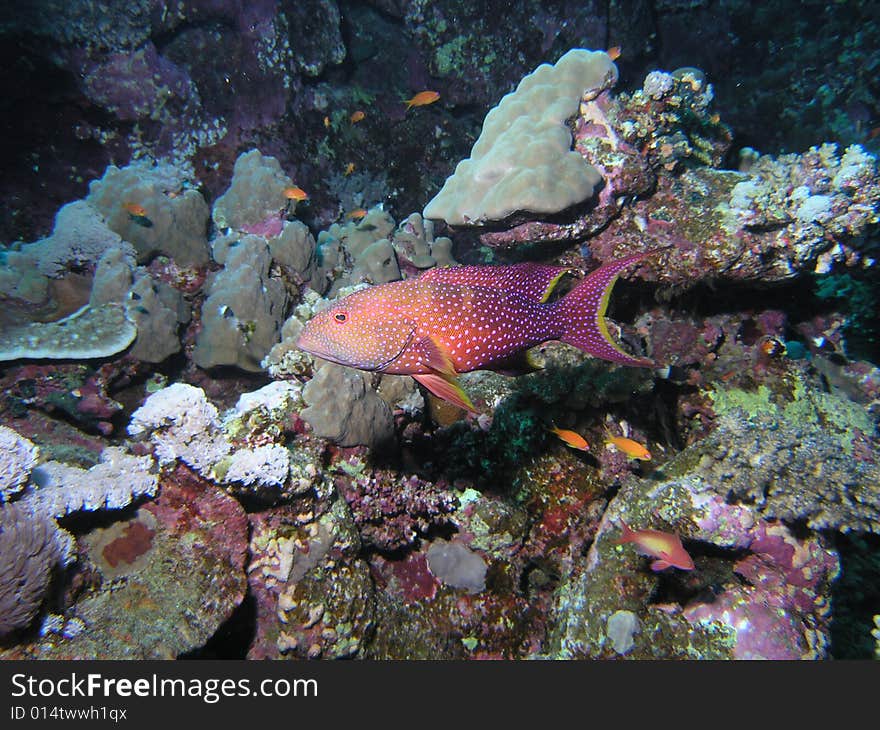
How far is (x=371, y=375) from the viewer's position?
15.0 feet

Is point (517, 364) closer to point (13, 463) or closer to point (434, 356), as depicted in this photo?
point (434, 356)

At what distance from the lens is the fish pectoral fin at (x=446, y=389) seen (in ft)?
8.85

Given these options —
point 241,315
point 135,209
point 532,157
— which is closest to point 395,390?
point 241,315

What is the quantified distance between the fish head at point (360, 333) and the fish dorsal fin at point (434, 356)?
0.09 meters

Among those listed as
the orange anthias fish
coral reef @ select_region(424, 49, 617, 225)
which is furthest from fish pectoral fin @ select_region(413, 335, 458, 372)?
coral reef @ select_region(424, 49, 617, 225)

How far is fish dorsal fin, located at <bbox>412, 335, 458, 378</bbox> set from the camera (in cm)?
287

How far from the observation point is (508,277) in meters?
3.29

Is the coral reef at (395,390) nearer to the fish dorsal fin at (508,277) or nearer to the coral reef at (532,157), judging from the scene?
the coral reef at (532,157)

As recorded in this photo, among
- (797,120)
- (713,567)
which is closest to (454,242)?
(713,567)

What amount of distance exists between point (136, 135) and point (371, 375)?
762cm

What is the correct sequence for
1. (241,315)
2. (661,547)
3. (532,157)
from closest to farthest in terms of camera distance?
1. (661,547)
2. (532,157)
3. (241,315)

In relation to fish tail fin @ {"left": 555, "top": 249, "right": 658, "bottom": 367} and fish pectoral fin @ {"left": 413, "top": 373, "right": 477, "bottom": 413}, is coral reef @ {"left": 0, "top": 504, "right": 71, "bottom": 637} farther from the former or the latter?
fish tail fin @ {"left": 555, "top": 249, "right": 658, "bottom": 367}

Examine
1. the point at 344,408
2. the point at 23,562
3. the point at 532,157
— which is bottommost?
the point at 23,562

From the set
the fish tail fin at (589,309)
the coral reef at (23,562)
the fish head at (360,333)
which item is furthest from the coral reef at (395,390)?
the fish head at (360,333)
